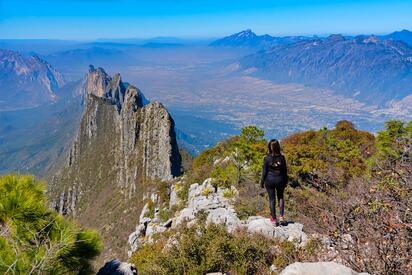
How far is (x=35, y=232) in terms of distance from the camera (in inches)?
208

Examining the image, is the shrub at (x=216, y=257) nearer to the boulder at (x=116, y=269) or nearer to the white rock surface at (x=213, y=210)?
the boulder at (x=116, y=269)

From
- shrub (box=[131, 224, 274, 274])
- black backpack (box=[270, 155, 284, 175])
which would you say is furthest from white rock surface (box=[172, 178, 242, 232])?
black backpack (box=[270, 155, 284, 175])

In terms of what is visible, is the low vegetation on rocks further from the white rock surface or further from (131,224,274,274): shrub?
the white rock surface

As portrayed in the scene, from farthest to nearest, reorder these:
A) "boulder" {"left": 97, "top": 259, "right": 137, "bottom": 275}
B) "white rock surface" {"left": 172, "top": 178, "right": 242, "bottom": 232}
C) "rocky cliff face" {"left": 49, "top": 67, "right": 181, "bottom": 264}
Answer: "rocky cliff face" {"left": 49, "top": 67, "right": 181, "bottom": 264} → "white rock surface" {"left": 172, "top": 178, "right": 242, "bottom": 232} → "boulder" {"left": 97, "top": 259, "right": 137, "bottom": 275}

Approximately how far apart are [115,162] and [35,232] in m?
99.4

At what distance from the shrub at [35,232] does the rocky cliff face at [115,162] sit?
139 feet

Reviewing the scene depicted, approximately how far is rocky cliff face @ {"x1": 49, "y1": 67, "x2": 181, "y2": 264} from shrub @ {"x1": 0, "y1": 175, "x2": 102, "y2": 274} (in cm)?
4244

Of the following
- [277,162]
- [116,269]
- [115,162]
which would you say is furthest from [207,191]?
[115,162]

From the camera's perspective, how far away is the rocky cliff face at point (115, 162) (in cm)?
7200

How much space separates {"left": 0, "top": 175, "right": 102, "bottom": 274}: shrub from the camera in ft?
16.3

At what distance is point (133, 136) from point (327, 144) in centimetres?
6182

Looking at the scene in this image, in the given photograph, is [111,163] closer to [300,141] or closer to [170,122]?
[170,122]

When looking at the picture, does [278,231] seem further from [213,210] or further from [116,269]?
[213,210]

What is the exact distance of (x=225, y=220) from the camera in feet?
41.0
